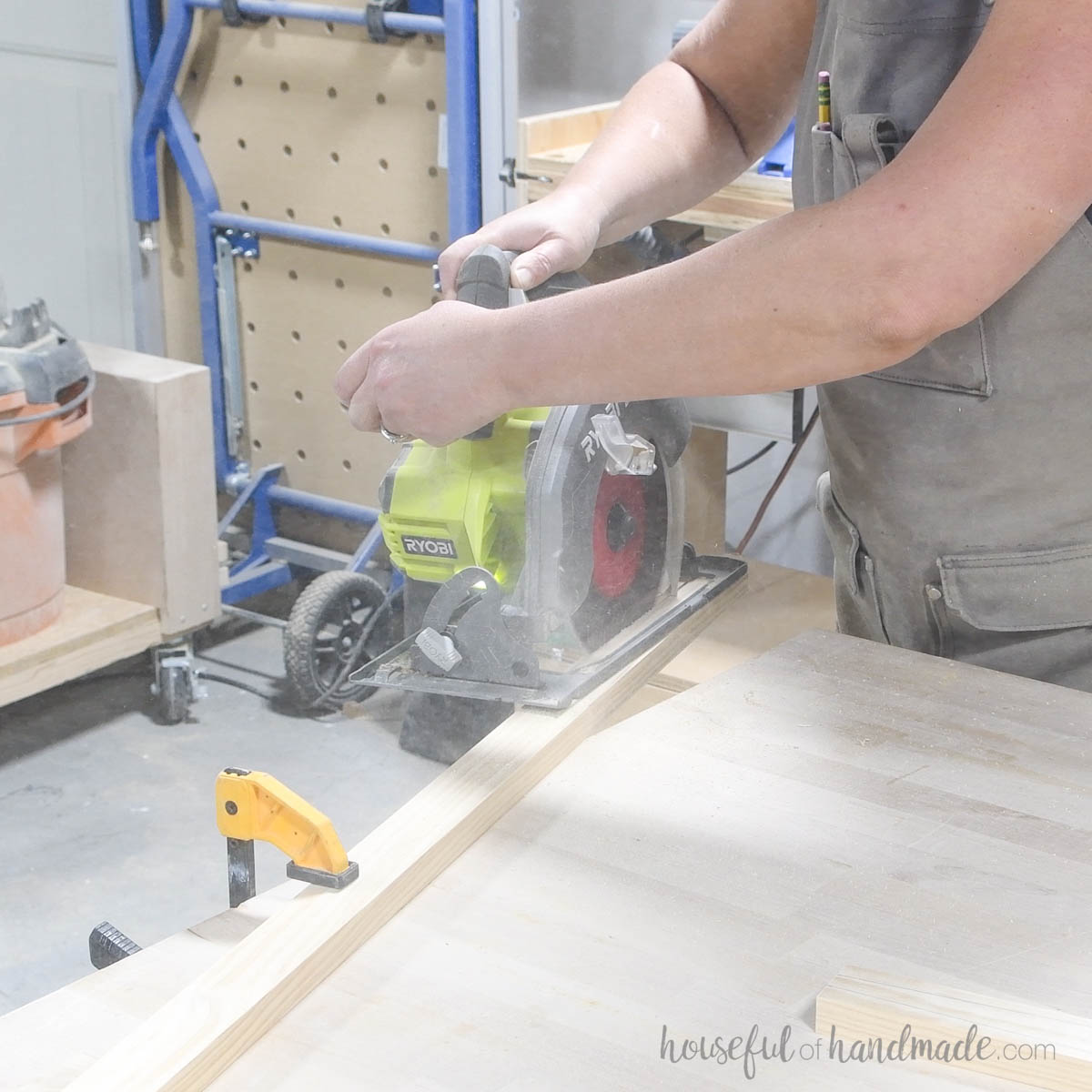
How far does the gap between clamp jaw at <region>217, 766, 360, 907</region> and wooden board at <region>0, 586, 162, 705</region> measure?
151 cm

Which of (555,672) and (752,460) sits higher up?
(555,672)

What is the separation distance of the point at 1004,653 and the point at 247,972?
0.66 m

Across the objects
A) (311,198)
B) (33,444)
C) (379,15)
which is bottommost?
(33,444)

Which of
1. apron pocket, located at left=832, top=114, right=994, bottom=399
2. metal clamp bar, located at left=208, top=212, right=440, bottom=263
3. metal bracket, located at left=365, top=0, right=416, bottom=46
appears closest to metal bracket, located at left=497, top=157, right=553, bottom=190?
metal clamp bar, located at left=208, top=212, right=440, bottom=263

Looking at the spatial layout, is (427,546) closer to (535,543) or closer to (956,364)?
(535,543)

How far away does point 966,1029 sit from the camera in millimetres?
702

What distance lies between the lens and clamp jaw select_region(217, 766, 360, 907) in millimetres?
867

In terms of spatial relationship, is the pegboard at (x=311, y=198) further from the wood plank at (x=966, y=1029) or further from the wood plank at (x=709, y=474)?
the wood plank at (x=966, y=1029)

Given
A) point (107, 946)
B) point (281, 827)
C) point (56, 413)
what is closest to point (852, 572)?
point (281, 827)

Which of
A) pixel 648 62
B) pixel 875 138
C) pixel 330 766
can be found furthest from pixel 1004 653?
pixel 648 62

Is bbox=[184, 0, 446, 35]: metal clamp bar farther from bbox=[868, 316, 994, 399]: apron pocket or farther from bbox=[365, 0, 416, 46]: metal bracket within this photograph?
bbox=[868, 316, 994, 399]: apron pocket

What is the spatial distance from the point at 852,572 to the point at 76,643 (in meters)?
1.62

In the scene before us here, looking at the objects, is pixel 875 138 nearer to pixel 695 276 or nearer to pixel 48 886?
pixel 695 276

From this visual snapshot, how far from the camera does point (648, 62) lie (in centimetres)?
255
